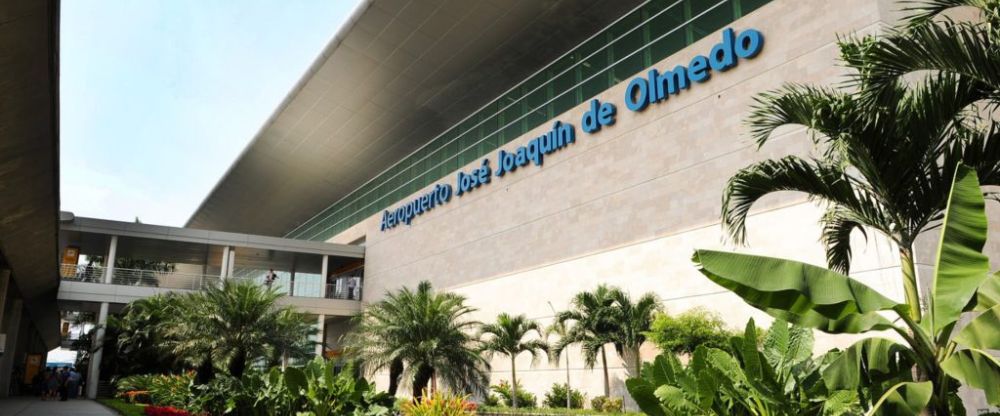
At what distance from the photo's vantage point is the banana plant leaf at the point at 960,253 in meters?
5.38

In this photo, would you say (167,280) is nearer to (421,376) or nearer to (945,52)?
(421,376)

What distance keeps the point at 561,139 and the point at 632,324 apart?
814 centimetres

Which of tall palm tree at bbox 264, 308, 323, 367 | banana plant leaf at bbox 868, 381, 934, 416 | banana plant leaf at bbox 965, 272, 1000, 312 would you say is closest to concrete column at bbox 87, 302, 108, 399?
tall palm tree at bbox 264, 308, 323, 367

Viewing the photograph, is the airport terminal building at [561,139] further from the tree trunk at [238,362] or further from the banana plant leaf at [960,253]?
the tree trunk at [238,362]

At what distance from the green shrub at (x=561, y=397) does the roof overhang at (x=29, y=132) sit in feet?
46.5

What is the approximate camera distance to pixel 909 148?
648cm

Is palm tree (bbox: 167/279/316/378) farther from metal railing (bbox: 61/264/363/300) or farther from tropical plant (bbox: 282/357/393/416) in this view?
tropical plant (bbox: 282/357/393/416)

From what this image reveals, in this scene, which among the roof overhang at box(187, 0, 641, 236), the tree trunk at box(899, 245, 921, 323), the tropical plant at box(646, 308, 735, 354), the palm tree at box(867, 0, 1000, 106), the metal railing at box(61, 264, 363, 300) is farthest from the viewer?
the metal railing at box(61, 264, 363, 300)

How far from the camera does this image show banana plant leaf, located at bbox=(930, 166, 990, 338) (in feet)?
17.6

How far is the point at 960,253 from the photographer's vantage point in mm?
5480

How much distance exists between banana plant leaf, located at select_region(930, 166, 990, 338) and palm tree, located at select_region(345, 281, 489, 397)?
1595cm

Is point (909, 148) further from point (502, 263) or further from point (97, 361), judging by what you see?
point (97, 361)

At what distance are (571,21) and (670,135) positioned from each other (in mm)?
6741

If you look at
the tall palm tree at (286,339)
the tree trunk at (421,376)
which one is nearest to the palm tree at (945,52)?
the tree trunk at (421,376)
